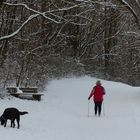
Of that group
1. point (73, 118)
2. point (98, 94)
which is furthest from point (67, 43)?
point (73, 118)

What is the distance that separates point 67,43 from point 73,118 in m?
25.4

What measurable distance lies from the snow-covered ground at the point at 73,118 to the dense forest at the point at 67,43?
8.89 feet

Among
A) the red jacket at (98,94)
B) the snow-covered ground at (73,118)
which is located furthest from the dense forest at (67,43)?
the red jacket at (98,94)

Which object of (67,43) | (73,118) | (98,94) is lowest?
(73,118)

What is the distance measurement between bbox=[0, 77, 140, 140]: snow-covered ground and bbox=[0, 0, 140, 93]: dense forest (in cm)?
271

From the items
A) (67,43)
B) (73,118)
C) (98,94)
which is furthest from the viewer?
(67,43)

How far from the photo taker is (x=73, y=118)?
20.2 metres

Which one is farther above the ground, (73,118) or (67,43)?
(67,43)

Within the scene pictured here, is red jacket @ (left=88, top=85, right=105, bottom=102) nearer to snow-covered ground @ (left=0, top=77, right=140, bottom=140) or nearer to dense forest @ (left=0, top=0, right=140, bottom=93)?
snow-covered ground @ (left=0, top=77, right=140, bottom=140)

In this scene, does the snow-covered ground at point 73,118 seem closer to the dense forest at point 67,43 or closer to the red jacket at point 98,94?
the red jacket at point 98,94

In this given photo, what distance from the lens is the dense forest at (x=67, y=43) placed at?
3136 cm

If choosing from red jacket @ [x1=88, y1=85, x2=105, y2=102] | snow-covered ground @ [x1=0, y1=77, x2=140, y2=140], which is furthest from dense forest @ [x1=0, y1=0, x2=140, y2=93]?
red jacket @ [x1=88, y1=85, x2=105, y2=102]

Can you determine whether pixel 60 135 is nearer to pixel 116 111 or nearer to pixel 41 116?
pixel 41 116

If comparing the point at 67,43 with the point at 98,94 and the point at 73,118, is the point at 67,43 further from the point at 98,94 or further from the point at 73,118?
the point at 73,118
